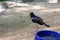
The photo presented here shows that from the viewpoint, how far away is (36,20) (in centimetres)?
546

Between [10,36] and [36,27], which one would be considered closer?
[10,36]

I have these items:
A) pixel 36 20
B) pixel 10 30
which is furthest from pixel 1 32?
pixel 36 20

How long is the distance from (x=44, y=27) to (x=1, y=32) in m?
1.25

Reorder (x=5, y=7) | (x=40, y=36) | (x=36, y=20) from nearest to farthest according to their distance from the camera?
(x=40, y=36) < (x=36, y=20) < (x=5, y=7)

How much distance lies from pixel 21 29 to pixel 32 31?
0.45m

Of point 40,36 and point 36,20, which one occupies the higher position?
point 40,36

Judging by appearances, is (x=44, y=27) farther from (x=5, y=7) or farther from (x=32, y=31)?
(x=5, y=7)

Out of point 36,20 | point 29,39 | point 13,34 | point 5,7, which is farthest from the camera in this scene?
point 5,7

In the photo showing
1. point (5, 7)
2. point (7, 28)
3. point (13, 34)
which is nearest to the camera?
point (13, 34)

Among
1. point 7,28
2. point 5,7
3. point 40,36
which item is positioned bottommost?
point 5,7

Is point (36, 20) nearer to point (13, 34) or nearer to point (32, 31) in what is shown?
point (32, 31)

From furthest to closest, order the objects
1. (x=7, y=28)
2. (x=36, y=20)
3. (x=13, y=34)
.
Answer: (x=7, y=28) → (x=36, y=20) → (x=13, y=34)

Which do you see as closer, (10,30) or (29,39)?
(29,39)

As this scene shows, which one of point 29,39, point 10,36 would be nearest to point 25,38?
point 29,39
